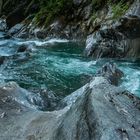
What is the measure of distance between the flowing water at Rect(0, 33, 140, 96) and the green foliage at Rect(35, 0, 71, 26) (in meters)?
7.75

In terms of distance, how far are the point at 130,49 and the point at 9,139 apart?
11.6 m

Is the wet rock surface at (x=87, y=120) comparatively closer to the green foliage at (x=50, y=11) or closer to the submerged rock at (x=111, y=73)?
the submerged rock at (x=111, y=73)

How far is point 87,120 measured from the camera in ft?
14.1

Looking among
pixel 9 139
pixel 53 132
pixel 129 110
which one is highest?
pixel 129 110

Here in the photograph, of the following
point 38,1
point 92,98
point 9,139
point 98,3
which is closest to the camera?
point 92,98

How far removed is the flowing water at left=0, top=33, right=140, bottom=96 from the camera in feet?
37.4

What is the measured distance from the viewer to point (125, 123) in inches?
171

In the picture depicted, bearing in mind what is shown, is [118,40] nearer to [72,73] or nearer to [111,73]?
[72,73]

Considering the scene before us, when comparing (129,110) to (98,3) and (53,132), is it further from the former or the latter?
(98,3)

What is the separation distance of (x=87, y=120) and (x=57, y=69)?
970 cm

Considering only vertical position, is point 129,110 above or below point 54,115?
above

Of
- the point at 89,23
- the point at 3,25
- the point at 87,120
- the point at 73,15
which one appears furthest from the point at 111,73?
the point at 3,25

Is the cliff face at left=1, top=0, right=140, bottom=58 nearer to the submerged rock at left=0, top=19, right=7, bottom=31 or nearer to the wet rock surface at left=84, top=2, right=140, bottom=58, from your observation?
the wet rock surface at left=84, top=2, right=140, bottom=58

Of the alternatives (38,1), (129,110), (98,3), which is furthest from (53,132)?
(38,1)
